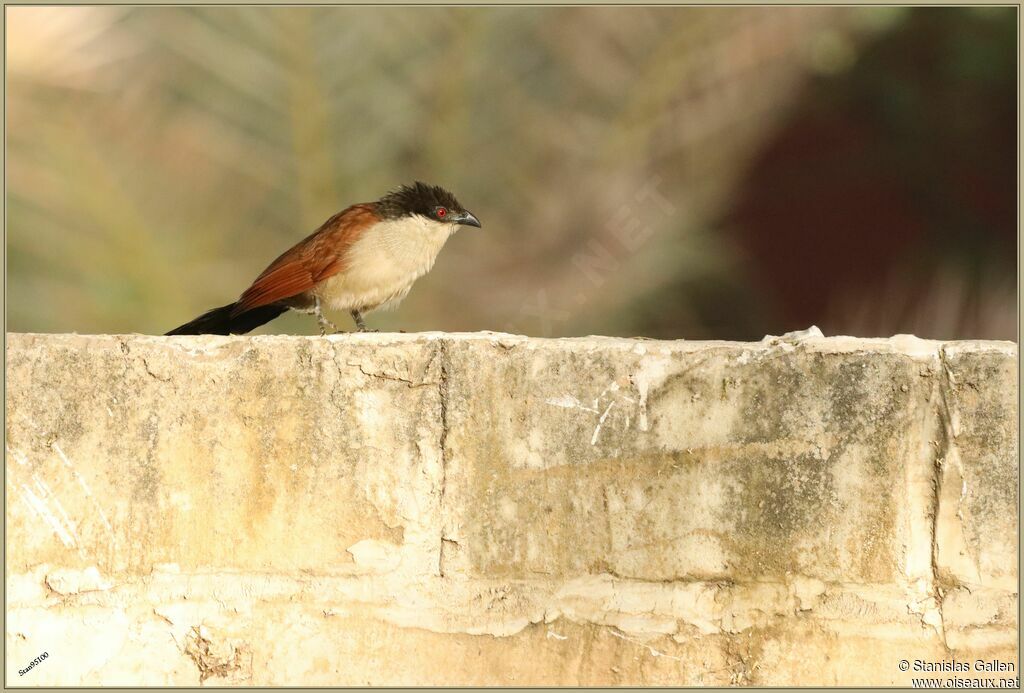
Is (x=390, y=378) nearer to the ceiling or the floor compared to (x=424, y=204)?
nearer to the floor

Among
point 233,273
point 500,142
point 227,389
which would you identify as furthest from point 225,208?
point 227,389

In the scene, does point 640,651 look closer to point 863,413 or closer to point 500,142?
point 863,413

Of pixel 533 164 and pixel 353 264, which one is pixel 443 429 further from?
pixel 533 164

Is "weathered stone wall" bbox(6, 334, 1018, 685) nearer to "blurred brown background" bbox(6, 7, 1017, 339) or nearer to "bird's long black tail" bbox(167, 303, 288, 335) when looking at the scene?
"bird's long black tail" bbox(167, 303, 288, 335)

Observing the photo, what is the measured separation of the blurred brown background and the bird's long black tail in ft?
9.30

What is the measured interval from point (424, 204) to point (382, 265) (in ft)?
1.39

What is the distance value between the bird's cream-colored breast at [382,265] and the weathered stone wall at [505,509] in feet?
4.98

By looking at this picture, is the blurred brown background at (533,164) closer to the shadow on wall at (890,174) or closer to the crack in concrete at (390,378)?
the shadow on wall at (890,174)

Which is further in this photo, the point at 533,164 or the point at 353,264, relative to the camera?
the point at 533,164

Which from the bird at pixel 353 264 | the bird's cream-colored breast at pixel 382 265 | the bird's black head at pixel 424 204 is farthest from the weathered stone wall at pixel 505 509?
the bird's black head at pixel 424 204

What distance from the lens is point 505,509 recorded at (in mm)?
2805

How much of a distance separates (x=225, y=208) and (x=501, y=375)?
5622 millimetres

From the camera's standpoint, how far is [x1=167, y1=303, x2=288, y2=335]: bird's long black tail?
4082mm

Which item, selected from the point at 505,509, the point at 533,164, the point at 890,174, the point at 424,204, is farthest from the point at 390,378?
the point at 890,174
